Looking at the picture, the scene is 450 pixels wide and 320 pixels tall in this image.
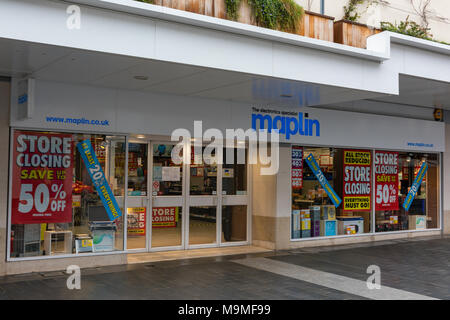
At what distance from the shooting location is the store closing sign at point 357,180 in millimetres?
12180

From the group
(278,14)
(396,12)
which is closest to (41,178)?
(278,14)

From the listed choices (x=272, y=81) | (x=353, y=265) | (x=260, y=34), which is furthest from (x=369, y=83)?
(x=353, y=265)

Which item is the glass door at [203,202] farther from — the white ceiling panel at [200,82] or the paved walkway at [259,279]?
the white ceiling panel at [200,82]

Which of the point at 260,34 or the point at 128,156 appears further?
the point at 128,156

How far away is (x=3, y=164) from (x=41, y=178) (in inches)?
25.2

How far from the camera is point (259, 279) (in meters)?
8.00

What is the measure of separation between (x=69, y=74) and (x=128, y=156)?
8.04 feet

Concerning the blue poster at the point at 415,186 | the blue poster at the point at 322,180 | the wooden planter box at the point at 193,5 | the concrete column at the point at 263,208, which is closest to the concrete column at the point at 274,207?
the concrete column at the point at 263,208

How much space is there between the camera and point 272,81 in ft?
26.4

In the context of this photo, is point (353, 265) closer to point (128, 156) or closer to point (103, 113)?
point (128, 156)

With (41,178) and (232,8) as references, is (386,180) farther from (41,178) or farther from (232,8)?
(41,178)

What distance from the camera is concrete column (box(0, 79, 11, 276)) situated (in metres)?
7.77

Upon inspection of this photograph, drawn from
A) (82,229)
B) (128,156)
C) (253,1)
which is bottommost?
(82,229)

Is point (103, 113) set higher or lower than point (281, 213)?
higher
